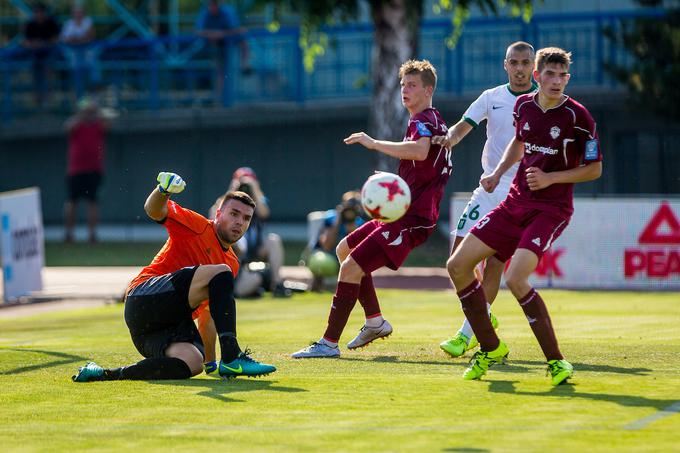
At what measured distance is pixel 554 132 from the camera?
8719 mm

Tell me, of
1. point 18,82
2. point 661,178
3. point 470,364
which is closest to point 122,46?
point 18,82

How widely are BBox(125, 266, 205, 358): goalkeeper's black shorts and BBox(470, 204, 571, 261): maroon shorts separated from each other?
77.9 inches

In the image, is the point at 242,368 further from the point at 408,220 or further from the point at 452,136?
the point at 452,136

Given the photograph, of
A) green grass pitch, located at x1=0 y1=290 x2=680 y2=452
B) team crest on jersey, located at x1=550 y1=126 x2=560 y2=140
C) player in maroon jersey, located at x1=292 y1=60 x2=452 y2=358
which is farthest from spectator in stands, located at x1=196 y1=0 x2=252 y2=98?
team crest on jersey, located at x1=550 y1=126 x2=560 y2=140

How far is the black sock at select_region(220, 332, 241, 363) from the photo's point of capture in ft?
28.7

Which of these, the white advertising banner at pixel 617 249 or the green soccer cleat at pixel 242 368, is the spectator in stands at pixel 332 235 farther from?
the green soccer cleat at pixel 242 368

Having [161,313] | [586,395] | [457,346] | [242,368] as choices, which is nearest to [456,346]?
[457,346]

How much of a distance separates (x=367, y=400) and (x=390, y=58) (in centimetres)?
1533

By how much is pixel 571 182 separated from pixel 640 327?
3992 millimetres

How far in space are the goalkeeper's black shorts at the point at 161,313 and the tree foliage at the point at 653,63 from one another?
15.9 meters

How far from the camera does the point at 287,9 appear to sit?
23.7m

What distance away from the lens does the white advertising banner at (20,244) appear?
16.7 m

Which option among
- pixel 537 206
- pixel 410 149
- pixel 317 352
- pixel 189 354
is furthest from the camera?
pixel 317 352

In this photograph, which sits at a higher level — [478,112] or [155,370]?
[478,112]
